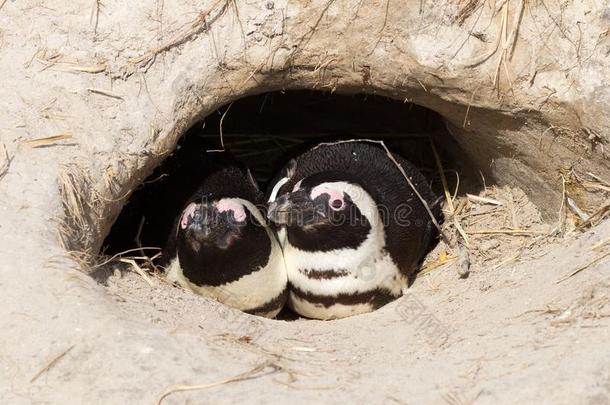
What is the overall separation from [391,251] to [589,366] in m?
1.65

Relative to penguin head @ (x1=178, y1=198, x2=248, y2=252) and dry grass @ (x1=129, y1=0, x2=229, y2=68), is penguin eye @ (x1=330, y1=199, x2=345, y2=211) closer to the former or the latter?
penguin head @ (x1=178, y1=198, x2=248, y2=252)

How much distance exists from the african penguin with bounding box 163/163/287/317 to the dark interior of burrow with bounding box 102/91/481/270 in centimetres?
35

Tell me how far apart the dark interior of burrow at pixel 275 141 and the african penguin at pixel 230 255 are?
0.35 meters

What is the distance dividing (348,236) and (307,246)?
8.8 inches

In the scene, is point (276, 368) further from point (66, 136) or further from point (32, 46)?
point (32, 46)

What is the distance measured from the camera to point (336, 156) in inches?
192

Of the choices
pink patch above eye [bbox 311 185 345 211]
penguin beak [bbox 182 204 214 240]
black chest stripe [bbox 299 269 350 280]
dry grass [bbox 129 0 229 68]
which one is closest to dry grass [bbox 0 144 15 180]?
dry grass [bbox 129 0 229 68]

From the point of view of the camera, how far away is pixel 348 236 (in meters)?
4.20

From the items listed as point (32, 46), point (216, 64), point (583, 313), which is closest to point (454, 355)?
point (583, 313)

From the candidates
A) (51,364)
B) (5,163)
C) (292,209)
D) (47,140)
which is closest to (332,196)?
(292,209)

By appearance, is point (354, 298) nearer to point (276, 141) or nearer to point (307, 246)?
point (307, 246)

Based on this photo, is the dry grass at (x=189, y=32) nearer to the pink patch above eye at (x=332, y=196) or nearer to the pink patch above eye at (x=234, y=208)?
the pink patch above eye at (x=234, y=208)

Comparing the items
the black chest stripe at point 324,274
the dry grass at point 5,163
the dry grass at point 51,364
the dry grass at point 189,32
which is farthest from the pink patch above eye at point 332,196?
the dry grass at point 51,364

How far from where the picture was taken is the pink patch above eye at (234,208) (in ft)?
13.8
